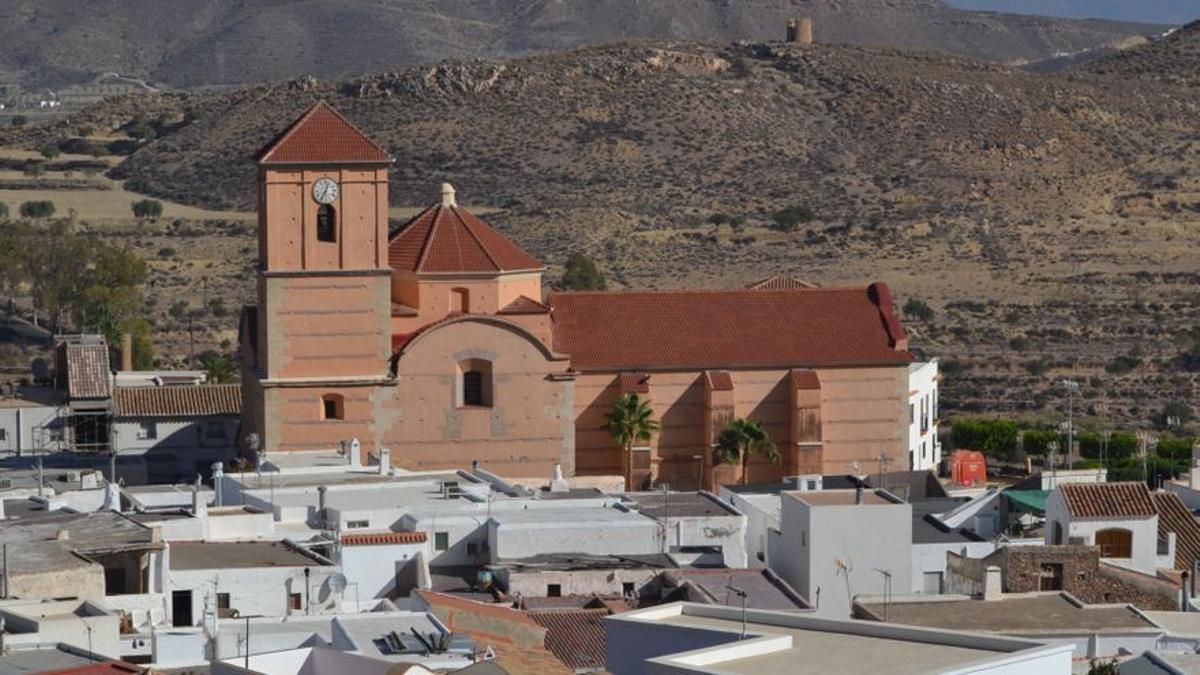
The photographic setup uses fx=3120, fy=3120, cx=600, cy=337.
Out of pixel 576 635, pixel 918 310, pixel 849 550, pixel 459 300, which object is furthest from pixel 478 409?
pixel 918 310

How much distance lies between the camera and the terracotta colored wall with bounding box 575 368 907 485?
2165 inches

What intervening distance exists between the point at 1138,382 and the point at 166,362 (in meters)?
25.5

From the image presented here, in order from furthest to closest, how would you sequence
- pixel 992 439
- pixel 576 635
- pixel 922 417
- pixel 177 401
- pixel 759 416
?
pixel 992 439
pixel 177 401
pixel 922 417
pixel 759 416
pixel 576 635

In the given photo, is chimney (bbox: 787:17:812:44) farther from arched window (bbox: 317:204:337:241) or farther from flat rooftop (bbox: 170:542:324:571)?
flat rooftop (bbox: 170:542:324:571)

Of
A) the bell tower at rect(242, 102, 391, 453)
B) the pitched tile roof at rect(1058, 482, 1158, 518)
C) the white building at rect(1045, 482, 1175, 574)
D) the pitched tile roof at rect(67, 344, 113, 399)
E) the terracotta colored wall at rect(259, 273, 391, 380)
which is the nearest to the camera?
the white building at rect(1045, 482, 1175, 574)

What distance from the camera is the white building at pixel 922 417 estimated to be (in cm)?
5759

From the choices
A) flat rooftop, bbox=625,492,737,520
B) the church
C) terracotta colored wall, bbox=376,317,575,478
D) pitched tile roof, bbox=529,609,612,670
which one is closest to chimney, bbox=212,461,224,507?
the church

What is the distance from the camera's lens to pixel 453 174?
377ft

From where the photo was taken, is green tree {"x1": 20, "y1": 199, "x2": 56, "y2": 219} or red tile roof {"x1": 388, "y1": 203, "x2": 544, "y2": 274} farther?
green tree {"x1": 20, "y1": 199, "x2": 56, "y2": 219}

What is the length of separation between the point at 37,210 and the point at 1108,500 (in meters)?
71.8

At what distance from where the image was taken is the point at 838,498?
42.4 m

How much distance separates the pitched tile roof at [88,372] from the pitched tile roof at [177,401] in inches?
12.2

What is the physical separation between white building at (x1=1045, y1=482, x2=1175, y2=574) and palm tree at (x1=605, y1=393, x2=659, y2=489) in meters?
13.2

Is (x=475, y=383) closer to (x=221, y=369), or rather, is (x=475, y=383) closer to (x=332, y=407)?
(x=332, y=407)
